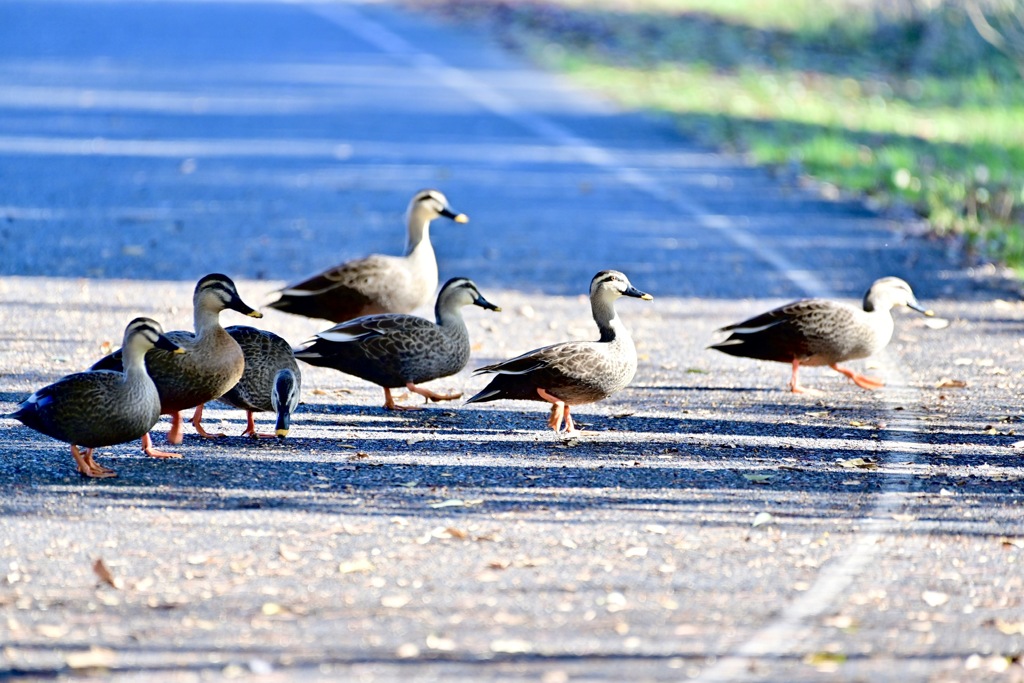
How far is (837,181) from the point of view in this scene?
670 inches

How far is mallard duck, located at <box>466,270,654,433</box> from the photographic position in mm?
8125

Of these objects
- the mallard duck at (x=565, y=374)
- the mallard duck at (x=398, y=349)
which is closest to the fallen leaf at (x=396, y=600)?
the mallard duck at (x=565, y=374)

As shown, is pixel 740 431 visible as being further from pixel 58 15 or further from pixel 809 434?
pixel 58 15

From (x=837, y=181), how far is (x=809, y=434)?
29.7 ft

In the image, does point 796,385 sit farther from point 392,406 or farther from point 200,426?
point 200,426

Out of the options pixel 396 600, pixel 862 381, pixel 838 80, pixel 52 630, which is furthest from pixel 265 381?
pixel 838 80

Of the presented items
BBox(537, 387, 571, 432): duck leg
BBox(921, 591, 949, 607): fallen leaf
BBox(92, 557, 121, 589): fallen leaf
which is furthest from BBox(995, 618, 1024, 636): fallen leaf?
BBox(92, 557, 121, 589): fallen leaf

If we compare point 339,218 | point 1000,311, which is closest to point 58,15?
point 339,218

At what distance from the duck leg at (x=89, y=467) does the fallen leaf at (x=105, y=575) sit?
1213 mm

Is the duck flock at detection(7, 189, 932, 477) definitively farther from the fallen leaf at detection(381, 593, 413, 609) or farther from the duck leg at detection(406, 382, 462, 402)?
the fallen leaf at detection(381, 593, 413, 609)

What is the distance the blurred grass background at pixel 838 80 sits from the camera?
16.6 meters

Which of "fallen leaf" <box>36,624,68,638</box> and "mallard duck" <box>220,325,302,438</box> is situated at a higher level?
"mallard duck" <box>220,325,302,438</box>

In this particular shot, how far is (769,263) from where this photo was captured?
1298cm

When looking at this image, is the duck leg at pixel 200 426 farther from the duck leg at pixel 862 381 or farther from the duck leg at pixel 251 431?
the duck leg at pixel 862 381
